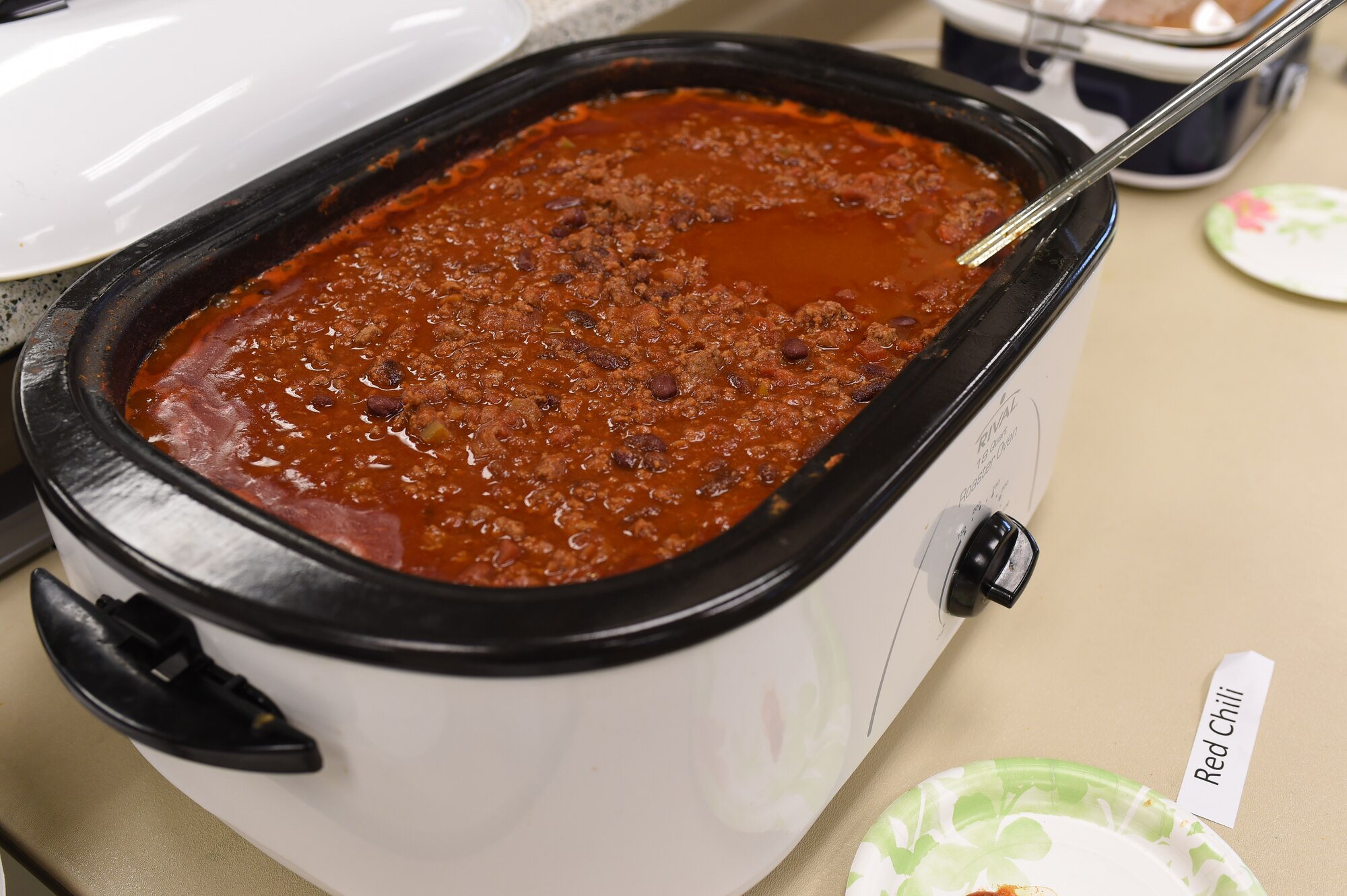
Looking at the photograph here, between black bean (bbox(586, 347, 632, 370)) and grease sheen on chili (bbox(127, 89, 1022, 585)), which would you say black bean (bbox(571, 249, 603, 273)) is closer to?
grease sheen on chili (bbox(127, 89, 1022, 585))

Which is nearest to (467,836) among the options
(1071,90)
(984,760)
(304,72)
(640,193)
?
(984,760)

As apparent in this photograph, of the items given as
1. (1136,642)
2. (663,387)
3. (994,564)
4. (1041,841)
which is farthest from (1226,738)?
(663,387)

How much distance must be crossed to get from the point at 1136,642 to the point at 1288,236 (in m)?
0.86

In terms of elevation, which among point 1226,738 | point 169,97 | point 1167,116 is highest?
point 169,97

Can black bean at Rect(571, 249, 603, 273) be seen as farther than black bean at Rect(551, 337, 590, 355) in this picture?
Yes

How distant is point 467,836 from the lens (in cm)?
65

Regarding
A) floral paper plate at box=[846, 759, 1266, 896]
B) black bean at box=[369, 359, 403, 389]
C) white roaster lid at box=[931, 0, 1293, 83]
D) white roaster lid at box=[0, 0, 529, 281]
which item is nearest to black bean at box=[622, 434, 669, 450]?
black bean at box=[369, 359, 403, 389]

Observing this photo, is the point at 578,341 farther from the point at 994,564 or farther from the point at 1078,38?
the point at 1078,38

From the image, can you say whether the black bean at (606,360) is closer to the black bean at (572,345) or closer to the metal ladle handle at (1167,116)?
the black bean at (572,345)

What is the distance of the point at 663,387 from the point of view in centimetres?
87

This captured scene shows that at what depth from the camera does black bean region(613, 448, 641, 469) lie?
79 cm

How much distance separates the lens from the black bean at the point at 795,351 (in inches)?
35.8

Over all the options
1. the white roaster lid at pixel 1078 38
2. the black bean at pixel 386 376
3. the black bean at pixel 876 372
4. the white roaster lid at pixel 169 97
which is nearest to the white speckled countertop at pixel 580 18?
the white roaster lid at pixel 169 97

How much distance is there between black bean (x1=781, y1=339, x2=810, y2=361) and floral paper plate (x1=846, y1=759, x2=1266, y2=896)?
0.37 metres
